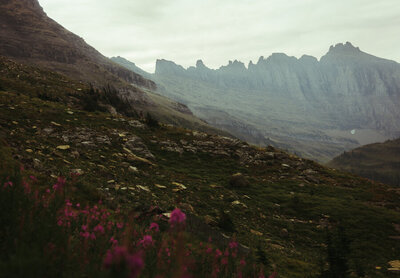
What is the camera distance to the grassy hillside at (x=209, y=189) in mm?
9719

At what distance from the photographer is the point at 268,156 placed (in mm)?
33062

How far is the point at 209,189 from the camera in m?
19.4

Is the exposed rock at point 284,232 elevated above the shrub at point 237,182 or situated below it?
below

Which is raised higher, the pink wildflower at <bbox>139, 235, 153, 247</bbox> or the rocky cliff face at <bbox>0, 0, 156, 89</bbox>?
the rocky cliff face at <bbox>0, 0, 156, 89</bbox>

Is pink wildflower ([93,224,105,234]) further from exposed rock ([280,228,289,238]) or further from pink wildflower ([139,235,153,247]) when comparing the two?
exposed rock ([280,228,289,238])

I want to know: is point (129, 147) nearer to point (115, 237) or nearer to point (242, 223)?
point (242, 223)

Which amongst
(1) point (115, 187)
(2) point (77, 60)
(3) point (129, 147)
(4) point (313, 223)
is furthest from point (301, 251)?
(2) point (77, 60)

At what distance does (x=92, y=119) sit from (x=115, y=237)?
79.7 ft

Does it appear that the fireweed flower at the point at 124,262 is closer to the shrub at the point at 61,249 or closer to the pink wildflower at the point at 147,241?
the shrub at the point at 61,249

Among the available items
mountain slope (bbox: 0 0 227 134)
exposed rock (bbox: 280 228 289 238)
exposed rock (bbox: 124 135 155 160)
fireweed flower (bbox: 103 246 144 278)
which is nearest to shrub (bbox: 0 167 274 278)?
fireweed flower (bbox: 103 246 144 278)

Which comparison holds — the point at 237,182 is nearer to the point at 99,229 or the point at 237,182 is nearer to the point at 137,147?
the point at 137,147

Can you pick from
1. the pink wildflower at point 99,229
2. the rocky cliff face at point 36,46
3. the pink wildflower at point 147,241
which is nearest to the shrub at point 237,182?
the pink wildflower at point 147,241

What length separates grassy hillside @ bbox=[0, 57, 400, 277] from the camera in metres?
9.72

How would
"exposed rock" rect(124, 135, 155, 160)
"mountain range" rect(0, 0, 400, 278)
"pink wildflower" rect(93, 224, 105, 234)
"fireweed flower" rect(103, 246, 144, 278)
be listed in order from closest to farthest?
"fireweed flower" rect(103, 246, 144, 278) < "mountain range" rect(0, 0, 400, 278) < "pink wildflower" rect(93, 224, 105, 234) < "exposed rock" rect(124, 135, 155, 160)
